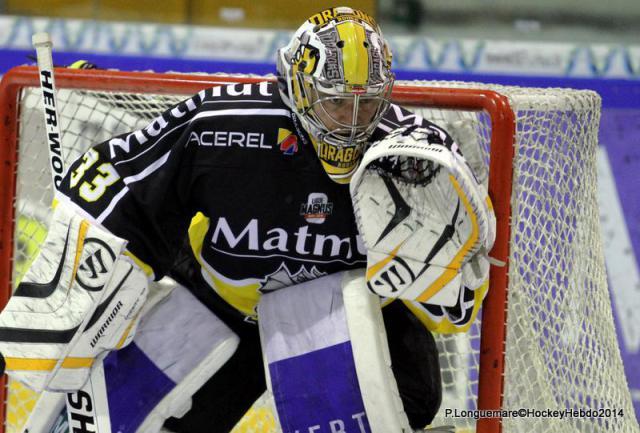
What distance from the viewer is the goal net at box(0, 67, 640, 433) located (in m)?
1.74

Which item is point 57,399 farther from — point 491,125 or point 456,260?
point 491,125

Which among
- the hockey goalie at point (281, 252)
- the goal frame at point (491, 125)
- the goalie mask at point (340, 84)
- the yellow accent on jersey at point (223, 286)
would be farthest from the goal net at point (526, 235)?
the yellow accent on jersey at point (223, 286)

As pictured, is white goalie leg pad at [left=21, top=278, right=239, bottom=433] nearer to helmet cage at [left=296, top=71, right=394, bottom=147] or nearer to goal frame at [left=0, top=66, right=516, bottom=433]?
goal frame at [left=0, top=66, right=516, bottom=433]

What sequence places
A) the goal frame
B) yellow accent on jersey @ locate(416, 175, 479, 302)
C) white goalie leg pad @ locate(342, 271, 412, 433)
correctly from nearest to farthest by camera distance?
1. yellow accent on jersey @ locate(416, 175, 479, 302)
2. white goalie leg pad @ locate(342, 271, 412, 433)
3. the goal frame

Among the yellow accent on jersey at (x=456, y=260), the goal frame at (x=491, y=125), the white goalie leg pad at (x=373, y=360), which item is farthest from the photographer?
the goal frame at (x=491, y=125)

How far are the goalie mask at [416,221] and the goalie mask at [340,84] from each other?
0.22 feet

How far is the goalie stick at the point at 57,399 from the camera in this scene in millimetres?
1706

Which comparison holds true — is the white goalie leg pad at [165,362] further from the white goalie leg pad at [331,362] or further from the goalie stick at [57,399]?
the white goalie leg pad at [331,362]

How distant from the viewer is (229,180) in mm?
1650

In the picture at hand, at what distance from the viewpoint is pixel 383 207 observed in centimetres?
152

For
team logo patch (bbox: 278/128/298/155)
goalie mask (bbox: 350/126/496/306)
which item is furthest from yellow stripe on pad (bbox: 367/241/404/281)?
team logo patch (bbox: 278/128/298/155)

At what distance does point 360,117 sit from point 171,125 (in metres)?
0.33

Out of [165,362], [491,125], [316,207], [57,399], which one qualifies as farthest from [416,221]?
[57,399]

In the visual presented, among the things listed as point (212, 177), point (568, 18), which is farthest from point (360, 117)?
point (568, 18)
